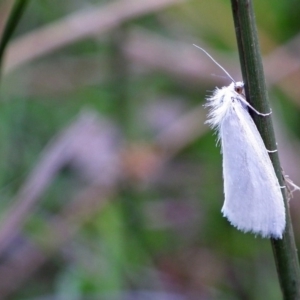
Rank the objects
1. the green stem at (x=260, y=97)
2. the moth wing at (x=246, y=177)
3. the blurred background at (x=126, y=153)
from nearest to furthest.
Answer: the green stem at (x=260, y=97), the moth wing at (x=246, y=177), the blurred background at (x=126, y=153)

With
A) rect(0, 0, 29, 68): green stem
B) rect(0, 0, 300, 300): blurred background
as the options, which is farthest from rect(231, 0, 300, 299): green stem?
rect(0, 0, 300, 300): blurred background

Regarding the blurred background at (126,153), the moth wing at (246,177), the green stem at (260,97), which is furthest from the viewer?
the blurred background at (126,153)

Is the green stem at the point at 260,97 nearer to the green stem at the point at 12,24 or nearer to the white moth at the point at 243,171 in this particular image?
the white moth at the point at 243,171

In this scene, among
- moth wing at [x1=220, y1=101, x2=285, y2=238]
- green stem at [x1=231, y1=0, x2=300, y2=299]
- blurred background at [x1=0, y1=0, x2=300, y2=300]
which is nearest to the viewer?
green stem at [x1=231, y1=0, x2=300, y2=299]

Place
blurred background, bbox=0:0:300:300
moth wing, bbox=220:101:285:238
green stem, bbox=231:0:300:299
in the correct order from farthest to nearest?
blurred background, bbox=0:0:300:300 → moth wing, bbox=220:101:285:238 → green stem, bbox=231:0:300:299

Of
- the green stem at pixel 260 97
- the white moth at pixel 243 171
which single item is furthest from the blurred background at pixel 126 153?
the green stem at pixel 260 97

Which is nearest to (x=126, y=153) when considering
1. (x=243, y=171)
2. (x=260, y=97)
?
(x=243, y=171)

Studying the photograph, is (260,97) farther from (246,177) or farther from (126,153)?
(126,153)

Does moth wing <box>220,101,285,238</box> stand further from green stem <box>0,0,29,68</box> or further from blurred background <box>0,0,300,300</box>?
blurred background <box>0,0,300,300</box>
